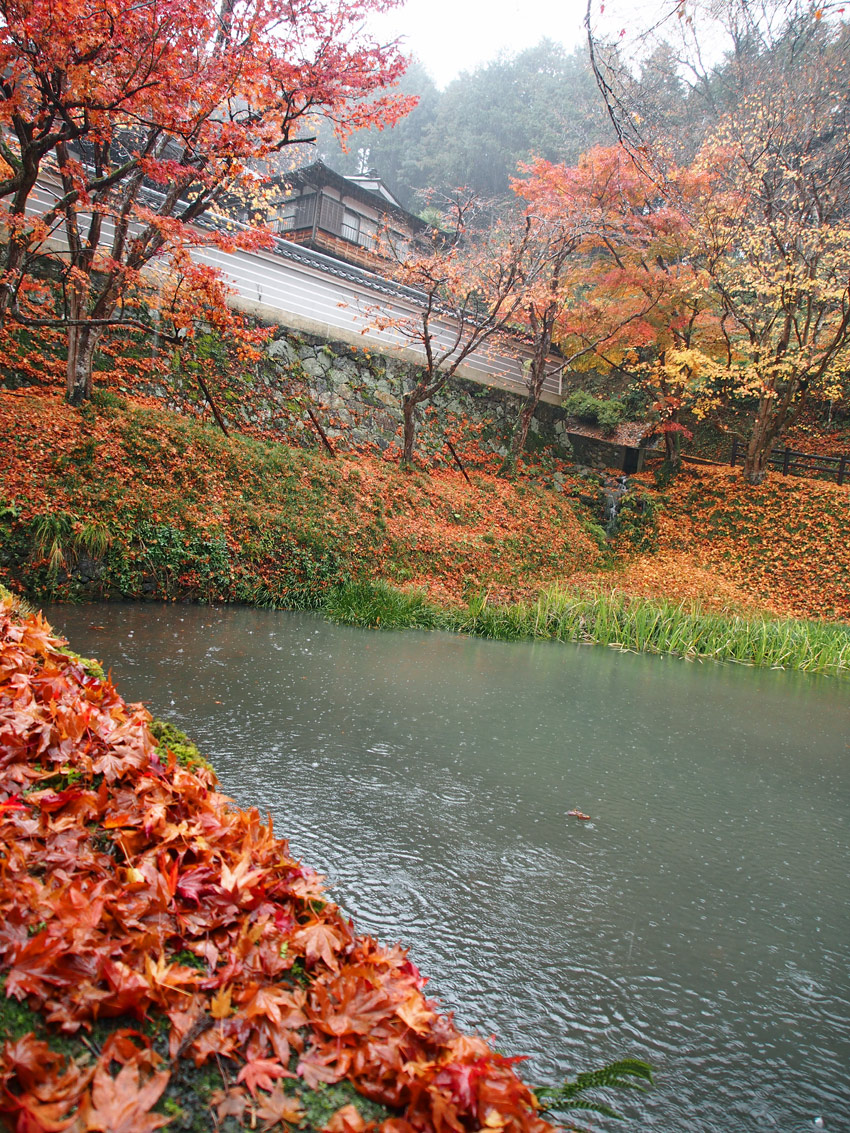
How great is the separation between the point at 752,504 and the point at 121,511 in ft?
44.8

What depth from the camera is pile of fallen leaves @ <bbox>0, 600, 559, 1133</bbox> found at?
1.07 m

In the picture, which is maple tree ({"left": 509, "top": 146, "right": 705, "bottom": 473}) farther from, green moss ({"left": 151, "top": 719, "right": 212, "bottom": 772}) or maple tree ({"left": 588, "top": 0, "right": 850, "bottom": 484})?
green moss ({"left": 151, "top": 719, "right": 212, "bottom": 772})

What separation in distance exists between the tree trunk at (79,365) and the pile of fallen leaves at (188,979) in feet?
27.2

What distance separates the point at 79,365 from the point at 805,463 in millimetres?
16900

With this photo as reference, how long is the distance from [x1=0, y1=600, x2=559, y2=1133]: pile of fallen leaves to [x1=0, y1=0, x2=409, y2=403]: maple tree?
19.0ft

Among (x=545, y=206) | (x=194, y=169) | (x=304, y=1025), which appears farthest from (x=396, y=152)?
(x=304, y=1025)

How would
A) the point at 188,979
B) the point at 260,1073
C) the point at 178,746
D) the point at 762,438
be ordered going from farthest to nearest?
the point at 762,438
the point at 178,746
the point at 188,979
the point at 260,1073

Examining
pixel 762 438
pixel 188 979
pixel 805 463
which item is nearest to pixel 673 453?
pixel 762 438

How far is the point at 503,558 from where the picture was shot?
12.7 m

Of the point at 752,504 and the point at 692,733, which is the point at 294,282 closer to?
the point at 752,504

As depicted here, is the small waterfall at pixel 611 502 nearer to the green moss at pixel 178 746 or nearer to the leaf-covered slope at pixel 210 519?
the leaf-covered slope at pixel 210 519

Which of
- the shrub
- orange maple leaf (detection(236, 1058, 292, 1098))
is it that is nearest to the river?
orange maple leaf (detection(236, 1058, 292, 1098))

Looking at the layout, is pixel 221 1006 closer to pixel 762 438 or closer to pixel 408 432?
pixel 408 432

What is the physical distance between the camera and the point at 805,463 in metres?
17.5
